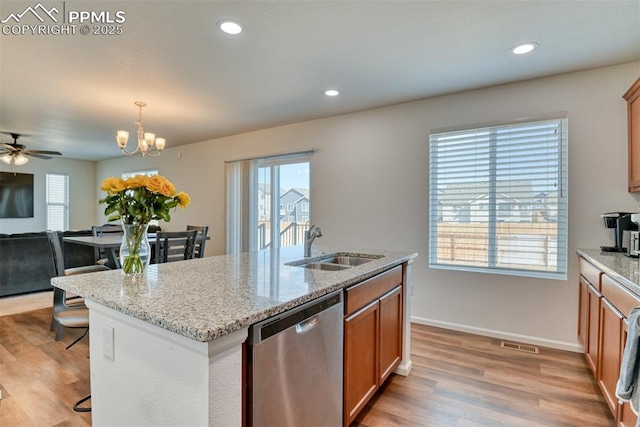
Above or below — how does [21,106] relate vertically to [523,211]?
above

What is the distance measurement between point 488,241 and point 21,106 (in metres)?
5.61

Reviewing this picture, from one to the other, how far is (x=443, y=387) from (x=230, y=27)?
2.93 meters

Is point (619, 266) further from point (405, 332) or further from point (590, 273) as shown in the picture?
point (405, 332)

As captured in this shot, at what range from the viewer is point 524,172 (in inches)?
120

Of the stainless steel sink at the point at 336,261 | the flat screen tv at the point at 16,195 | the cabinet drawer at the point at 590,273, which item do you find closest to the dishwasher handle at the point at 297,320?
the stainless steel sink at the point at 336,261

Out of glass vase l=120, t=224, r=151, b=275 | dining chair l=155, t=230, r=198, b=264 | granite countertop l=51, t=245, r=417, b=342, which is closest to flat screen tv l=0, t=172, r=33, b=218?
dining chair l=155, t=230, r=198, b=264

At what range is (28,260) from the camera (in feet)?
14.5

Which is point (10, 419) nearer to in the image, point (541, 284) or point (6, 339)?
point (6, 339)

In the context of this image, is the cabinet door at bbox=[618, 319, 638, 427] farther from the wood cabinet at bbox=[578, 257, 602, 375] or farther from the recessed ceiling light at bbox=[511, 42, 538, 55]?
the recessed ceiling light at bbox=[511, 42, 538, 55]

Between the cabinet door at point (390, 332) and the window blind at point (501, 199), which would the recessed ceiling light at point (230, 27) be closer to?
the cabinet door at point (390, 332)

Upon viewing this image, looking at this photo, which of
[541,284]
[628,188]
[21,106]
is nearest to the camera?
[628,188]

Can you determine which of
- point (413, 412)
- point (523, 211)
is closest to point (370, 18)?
point (523, 211)

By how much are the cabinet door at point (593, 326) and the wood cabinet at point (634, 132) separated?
96 centimetres

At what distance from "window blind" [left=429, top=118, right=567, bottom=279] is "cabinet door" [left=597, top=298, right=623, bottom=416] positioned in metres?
1.07
